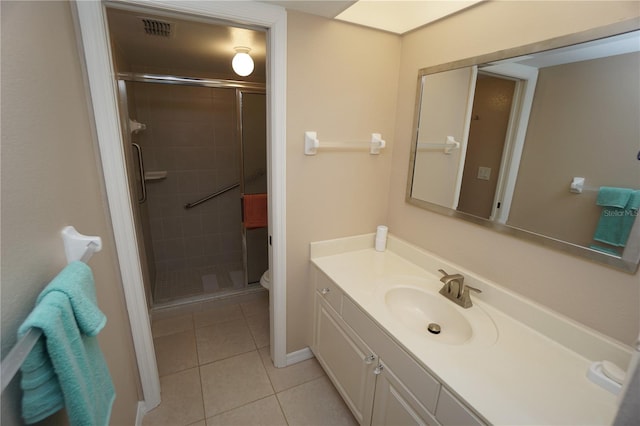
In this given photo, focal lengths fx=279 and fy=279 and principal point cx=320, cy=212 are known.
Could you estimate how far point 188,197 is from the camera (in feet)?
10.7

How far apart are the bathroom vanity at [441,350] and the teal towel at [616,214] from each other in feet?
1.18

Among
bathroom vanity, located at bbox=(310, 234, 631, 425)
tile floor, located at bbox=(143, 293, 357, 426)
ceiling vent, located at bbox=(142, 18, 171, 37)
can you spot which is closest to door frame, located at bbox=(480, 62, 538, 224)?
bathroom vanity, located at bbox=(310, 234, 631, 425)

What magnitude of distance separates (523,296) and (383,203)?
0.97 m

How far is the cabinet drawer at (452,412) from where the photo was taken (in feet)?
2.79

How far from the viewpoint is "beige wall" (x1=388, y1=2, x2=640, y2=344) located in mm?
967

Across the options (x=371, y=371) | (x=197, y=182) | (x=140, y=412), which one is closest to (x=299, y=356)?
(x=371, y=371)

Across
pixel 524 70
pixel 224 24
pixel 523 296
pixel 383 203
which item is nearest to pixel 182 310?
pixel 383 203

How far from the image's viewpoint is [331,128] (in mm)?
1667

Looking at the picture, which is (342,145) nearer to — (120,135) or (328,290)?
(328,290)

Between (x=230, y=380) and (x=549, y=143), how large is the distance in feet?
7.15

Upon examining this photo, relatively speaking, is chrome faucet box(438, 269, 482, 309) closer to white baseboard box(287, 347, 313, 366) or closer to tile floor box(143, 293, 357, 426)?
tile floor box(143, 293, 357, 426)

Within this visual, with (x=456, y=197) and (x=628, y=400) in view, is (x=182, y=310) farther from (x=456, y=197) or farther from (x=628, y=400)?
(x=628, y=400)

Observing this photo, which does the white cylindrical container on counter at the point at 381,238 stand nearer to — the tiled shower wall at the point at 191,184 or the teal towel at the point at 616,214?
the teal towel at the point at 616,214

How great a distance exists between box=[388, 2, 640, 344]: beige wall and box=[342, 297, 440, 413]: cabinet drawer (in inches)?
24.3
